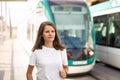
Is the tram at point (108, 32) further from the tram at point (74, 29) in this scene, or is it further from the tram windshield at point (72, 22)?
the tram windshield at point (72, 22)

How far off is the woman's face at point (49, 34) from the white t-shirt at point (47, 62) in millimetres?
107

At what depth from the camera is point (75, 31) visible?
11.5 meters

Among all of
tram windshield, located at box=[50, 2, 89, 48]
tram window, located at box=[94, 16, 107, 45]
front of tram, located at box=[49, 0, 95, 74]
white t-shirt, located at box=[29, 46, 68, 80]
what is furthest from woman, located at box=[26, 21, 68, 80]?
tram window, located at box=[94, 16, 107, 45]

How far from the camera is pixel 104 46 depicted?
43.8ft

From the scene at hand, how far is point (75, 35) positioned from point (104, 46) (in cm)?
229

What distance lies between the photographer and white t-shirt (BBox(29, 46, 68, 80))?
3717mm

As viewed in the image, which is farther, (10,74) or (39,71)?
(10,74)

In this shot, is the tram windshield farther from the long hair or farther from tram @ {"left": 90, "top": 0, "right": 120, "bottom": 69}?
the long hair

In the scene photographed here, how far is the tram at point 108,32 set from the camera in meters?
12.2

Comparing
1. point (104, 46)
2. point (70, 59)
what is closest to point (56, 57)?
point (70, 59)

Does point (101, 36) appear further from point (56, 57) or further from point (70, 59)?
point (56, 57)

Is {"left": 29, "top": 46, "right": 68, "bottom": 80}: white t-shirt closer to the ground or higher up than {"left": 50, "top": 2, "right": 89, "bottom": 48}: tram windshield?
closer to the ground

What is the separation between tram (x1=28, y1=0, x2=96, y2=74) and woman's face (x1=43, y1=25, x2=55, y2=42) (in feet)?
23.6

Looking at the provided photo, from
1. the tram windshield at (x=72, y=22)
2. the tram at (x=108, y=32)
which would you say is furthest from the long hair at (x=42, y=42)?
the tram at (x=108, y=32)
